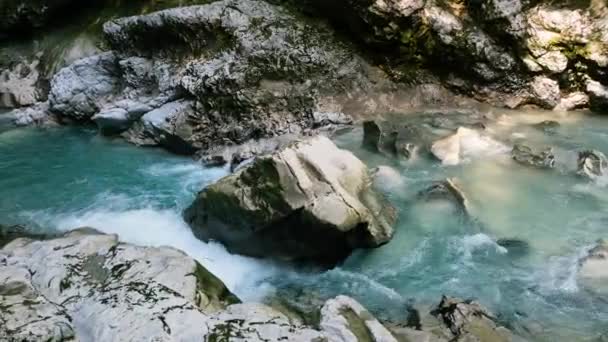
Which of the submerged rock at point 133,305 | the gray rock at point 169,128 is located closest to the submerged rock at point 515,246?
the submerged rock at point 133,305

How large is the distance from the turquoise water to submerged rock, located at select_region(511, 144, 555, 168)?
148mm

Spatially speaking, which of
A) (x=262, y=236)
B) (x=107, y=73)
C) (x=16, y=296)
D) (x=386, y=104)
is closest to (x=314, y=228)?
(x=262, y=236)

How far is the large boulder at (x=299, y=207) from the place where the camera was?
23.3ft

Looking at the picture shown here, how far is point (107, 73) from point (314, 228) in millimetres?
8167

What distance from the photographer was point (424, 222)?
826cm

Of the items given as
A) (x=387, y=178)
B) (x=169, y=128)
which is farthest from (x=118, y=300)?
(x=169, y=128)

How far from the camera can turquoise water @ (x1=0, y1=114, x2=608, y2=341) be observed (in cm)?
677

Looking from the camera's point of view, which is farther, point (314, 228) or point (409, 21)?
point (409, 21)

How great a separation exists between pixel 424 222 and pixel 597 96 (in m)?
5.22

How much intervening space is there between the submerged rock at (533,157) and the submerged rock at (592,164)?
1.39ft

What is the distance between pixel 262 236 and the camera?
7.48 m

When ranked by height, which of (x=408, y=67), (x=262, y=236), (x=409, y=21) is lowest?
(x=262, y=236)

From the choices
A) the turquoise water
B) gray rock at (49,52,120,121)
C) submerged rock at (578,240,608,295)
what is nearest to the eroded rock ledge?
the turquoise water

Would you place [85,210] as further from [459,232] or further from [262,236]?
[459,232]
